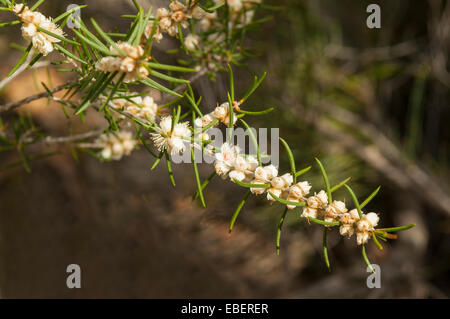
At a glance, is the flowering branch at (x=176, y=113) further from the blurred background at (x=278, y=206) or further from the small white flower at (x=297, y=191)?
the blurred background at (x=278, y=206)

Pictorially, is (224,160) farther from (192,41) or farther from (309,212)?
(192,41)

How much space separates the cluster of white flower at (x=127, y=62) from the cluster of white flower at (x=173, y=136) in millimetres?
55

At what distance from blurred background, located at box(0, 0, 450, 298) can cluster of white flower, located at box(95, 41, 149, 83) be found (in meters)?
0.48

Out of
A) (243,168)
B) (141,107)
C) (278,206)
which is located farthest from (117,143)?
(278,206)

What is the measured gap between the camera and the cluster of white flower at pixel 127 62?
0.25 m

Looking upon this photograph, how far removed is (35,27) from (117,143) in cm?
18

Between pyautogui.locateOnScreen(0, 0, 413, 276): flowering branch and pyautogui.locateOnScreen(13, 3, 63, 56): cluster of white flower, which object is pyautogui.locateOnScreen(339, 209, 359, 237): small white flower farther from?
pyautogui.locateOnScreen(13, 3, 63, 56): cluster of white flower

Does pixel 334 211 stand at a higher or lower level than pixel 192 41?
lower

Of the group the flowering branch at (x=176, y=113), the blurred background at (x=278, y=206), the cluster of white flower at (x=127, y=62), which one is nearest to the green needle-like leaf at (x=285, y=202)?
the flowering branch at (x=176, y=113)

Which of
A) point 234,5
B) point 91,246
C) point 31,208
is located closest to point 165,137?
point 234,5

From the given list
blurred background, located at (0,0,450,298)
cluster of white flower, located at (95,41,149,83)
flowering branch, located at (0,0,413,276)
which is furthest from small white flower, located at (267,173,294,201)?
blurred background, located at (0,0,450,298)

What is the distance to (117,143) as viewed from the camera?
1.44 ft

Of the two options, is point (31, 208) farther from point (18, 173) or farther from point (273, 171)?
point (273, 171)

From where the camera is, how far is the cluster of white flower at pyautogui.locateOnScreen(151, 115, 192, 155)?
0.29 meters
